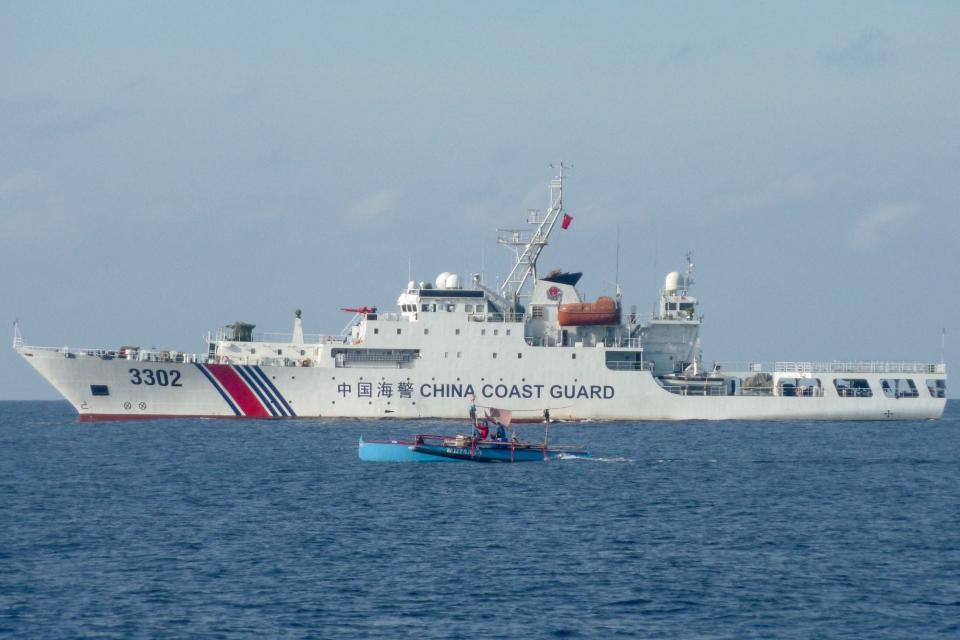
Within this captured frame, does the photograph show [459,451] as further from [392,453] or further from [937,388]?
[937,388]

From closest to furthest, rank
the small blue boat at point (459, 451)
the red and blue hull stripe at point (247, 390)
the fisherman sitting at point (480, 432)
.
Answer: the small blue boat at point (459, 451), the fisherman sitting at point (480, 432), the red and blue hull stripe at point (247, 390)

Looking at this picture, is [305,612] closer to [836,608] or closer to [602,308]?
[836,608]

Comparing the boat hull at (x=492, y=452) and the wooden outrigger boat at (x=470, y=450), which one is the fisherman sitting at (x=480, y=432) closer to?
the wooden outrigger boat at (x=470, y=450)

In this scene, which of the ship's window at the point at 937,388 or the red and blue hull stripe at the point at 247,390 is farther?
the ship's window at the point at 937,388

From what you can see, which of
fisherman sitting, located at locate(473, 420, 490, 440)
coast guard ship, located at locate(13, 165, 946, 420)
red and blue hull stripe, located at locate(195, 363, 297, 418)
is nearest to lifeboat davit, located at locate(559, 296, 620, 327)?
coast guard ship, located at locate(13, 165, 946, 420)

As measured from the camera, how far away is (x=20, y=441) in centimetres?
5500

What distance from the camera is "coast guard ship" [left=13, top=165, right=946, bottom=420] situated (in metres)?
55.6

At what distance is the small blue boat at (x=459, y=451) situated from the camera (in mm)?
42312

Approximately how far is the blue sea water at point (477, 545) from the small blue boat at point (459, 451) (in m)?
0.64

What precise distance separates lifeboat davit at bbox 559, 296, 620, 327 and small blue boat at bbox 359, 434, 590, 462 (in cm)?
1588

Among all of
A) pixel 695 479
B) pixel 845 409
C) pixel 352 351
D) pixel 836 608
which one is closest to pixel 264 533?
pixel 836 608

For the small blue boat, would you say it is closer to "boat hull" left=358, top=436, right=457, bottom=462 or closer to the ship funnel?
"boat hull" left=358, top=436, right=457, bottom=462

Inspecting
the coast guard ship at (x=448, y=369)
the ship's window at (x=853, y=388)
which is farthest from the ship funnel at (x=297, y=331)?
the ship's window at (x=853, y=388)

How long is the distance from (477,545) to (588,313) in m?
31.9
